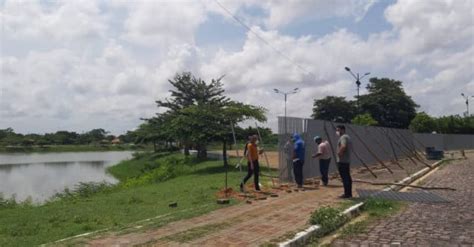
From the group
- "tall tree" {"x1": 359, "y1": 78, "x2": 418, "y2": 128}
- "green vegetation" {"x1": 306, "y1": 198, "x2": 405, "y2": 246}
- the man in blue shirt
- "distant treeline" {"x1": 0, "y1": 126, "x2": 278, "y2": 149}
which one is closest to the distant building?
"distant treeline" {"x1": 0, "y1": 126, "x2": 278, "y2": 149}

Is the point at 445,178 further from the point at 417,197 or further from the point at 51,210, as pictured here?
the point at 51,210

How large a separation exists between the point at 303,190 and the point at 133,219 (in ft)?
17.8

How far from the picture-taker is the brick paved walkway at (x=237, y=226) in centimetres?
746

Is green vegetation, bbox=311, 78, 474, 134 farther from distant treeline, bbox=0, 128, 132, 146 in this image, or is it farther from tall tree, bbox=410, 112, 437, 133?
distant treeline, bbox=0, 128, 132, 146

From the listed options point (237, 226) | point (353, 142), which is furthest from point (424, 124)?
point (237, 226)

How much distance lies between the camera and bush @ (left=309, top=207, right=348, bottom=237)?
27.4 feet

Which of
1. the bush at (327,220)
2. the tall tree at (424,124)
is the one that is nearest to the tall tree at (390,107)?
the tall tree at (424,124)

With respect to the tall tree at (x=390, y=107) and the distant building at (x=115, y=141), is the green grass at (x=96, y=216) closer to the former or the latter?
the tall tree at (x=390, y=107)

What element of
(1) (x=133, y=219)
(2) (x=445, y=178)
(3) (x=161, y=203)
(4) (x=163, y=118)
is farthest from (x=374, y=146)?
(4) (x=163, y=118)

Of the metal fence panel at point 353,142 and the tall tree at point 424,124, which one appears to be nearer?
the metal fence panel at point 353,142

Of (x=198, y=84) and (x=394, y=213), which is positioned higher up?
(x=198, y=84)

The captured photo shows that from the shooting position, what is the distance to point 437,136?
49000 mm

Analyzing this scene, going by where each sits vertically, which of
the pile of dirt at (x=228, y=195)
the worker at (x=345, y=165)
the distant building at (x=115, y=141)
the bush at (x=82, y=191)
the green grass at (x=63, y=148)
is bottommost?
the bush at (x=82, y=191)

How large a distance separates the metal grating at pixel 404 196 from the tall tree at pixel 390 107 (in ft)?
191
